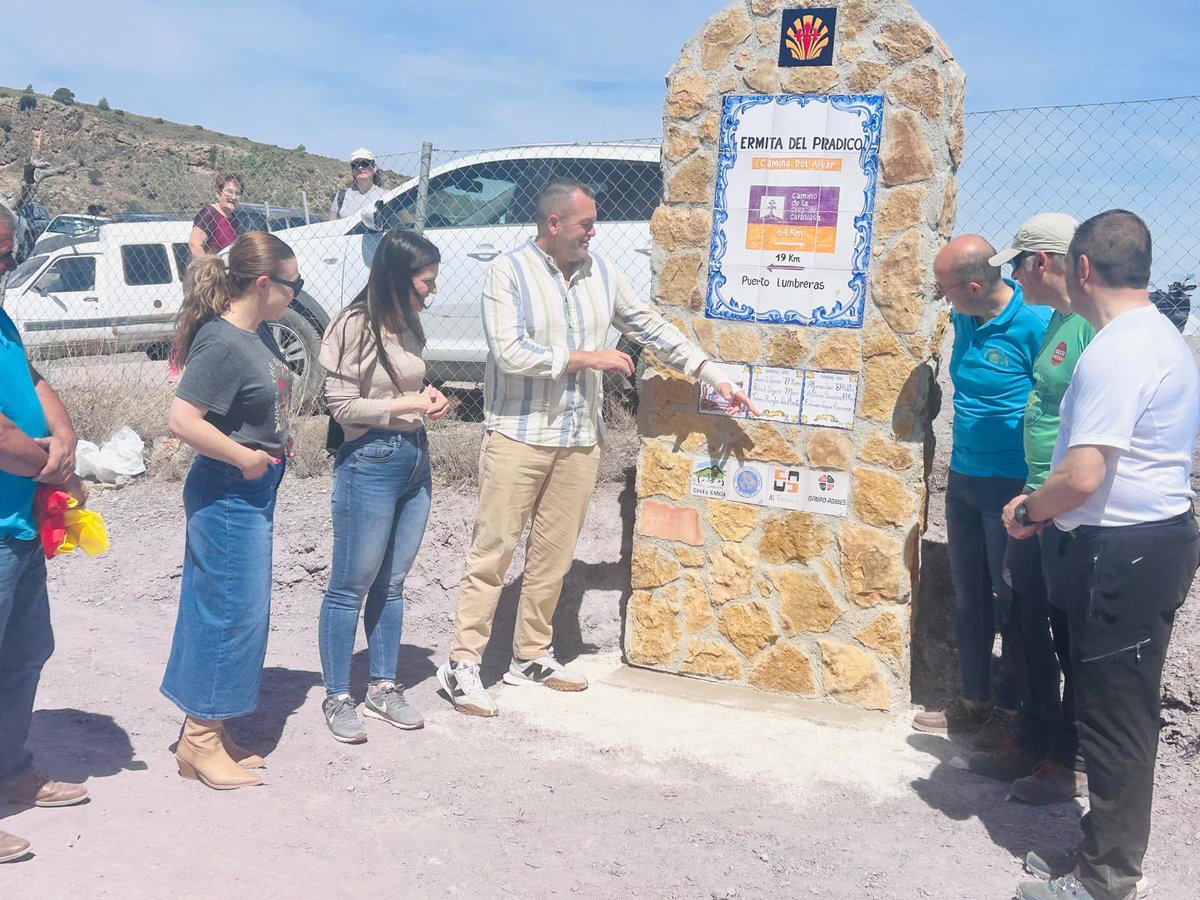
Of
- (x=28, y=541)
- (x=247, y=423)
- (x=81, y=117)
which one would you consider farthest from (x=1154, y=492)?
(x=81, y=117)

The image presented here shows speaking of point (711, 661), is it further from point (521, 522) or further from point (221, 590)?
point (221, 590)

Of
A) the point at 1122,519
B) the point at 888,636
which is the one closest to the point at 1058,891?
the point at 1122,519

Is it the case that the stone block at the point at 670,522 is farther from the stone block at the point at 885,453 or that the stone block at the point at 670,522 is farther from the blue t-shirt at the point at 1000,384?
the blue t-shirt at the point at 1000,384

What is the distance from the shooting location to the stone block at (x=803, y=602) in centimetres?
472

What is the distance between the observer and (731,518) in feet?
16.1

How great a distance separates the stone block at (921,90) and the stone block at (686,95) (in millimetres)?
815

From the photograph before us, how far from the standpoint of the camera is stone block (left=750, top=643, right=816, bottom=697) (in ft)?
15.7

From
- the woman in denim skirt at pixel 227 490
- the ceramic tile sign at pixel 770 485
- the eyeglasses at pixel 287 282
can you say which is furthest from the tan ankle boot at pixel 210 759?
the ceramic tile sign at pixel 770 485

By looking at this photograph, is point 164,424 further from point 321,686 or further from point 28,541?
point 28,541

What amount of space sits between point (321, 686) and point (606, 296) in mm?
2113

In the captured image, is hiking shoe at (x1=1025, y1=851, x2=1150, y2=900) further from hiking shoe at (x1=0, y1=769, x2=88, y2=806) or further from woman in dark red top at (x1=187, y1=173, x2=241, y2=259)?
woman in dark red top at (x1=187, y1=173, x2=241, y2=259)

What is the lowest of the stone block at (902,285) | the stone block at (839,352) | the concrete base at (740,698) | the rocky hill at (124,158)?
the concrete base at (740,698)

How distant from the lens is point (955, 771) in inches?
161

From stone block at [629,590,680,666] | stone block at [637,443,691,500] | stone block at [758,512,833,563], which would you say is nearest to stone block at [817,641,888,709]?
stone block at [758,512,833,563]
